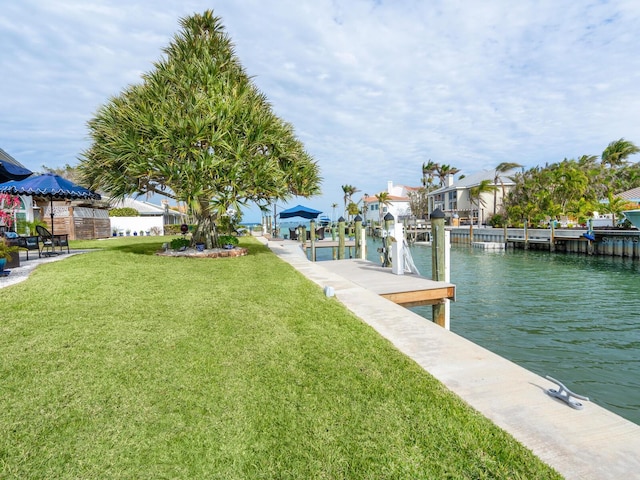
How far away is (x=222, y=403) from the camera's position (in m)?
3.42

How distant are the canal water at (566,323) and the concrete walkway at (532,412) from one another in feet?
10.3

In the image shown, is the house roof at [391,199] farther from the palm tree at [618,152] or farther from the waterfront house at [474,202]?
the palm tree at [618,152]

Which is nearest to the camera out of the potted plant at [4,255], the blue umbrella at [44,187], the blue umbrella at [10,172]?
the potted plant at [4,255]

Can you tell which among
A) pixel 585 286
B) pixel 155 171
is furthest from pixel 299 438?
pixel 585 286

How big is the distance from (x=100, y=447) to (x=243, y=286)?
19.5ft

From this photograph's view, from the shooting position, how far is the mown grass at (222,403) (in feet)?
8.63

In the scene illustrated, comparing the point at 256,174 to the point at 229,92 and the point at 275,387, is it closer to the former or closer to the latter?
the point at 229,92

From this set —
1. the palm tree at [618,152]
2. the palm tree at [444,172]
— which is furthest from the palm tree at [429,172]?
the palm tree at [618,152]

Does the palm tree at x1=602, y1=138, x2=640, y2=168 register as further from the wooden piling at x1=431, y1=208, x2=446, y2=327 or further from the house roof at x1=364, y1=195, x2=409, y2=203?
the wooden piling at x1=431, y1=208, x2=446, y2=327

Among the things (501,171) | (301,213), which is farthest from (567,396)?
(501,171)

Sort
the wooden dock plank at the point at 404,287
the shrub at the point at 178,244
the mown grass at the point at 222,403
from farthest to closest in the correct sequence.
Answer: the shrub at the point at 178,244 → the wooden dock plank at the point at 404,287 → the mown grass at the point at 222,403

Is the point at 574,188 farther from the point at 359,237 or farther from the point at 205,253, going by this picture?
the point at 205,253

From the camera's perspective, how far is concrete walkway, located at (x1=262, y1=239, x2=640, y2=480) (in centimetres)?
267

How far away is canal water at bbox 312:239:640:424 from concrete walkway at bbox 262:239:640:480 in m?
3.14
